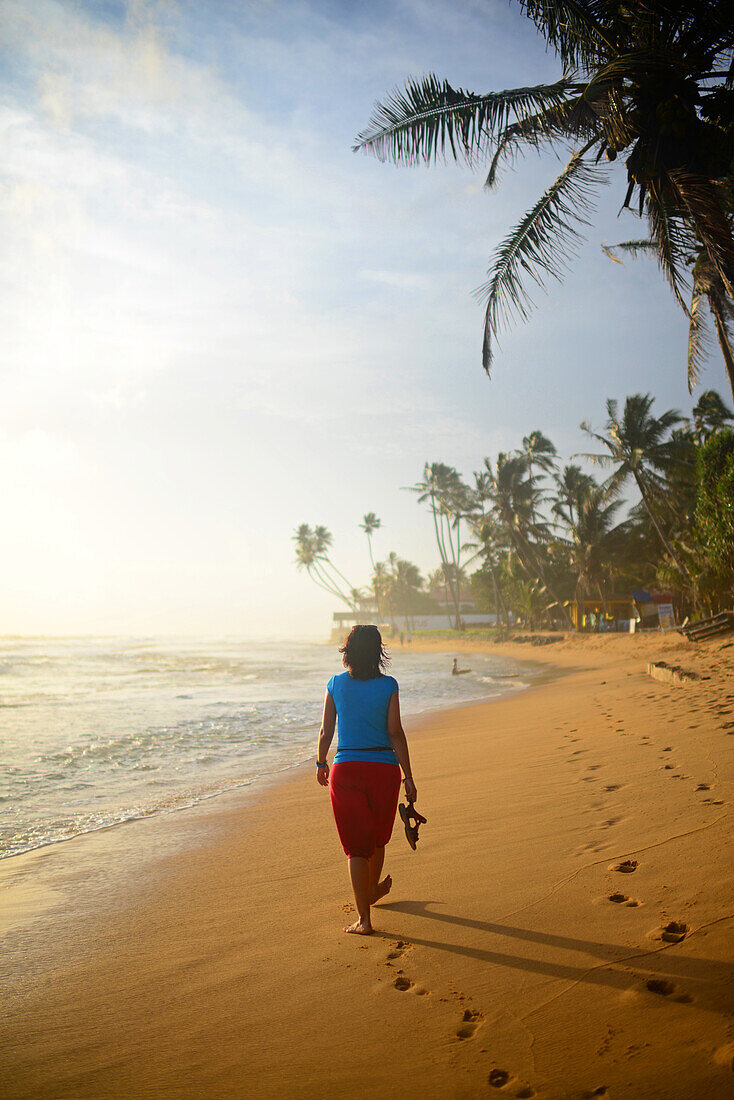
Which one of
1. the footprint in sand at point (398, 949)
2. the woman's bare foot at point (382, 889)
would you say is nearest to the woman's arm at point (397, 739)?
the woman's bare foot at point (382, 889)

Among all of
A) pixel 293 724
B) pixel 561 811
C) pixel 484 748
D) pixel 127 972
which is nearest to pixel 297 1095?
pixel 127 972

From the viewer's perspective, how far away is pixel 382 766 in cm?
323

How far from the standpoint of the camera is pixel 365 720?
10.7 feet

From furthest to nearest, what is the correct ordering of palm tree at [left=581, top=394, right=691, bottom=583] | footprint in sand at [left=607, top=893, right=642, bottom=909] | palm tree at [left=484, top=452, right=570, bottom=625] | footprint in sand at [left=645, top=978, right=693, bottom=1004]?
1. palm tree at [left=484, top=452, right=570, bottom=625]
2. palm tree at [left=581, top=394, right=691, bottom=583]
3. footprint in sand at [left=607, top=893, right=642, bottom=909]
4. footprint in sand at [left=645, top=978, right=693, bottom=1004]

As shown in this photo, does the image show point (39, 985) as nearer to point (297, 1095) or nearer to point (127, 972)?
point (127, 972)

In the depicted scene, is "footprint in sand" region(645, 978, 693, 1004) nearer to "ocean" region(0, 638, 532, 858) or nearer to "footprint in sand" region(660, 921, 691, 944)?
"footprint in sand" region(660, 921, 691, 944)

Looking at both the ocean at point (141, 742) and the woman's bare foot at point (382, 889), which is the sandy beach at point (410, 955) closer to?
the woman's bare foot at point (382, 889)

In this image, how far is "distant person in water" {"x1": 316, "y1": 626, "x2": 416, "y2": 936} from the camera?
3193 millimetres

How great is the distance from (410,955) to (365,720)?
1.10m

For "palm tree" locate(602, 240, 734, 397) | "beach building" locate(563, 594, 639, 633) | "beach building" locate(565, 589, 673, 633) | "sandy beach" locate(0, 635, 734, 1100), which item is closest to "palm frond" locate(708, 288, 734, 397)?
"palm tree" locate(602, 240, 734, 397)

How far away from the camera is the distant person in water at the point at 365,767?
10.5 ft

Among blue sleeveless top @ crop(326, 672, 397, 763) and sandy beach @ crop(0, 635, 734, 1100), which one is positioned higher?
blue sleeveless top @ crop(326, 672, 397, 763)

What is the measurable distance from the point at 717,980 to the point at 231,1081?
6.07 ft

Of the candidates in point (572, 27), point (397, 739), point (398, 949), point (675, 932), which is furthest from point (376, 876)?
point (572, 27)
